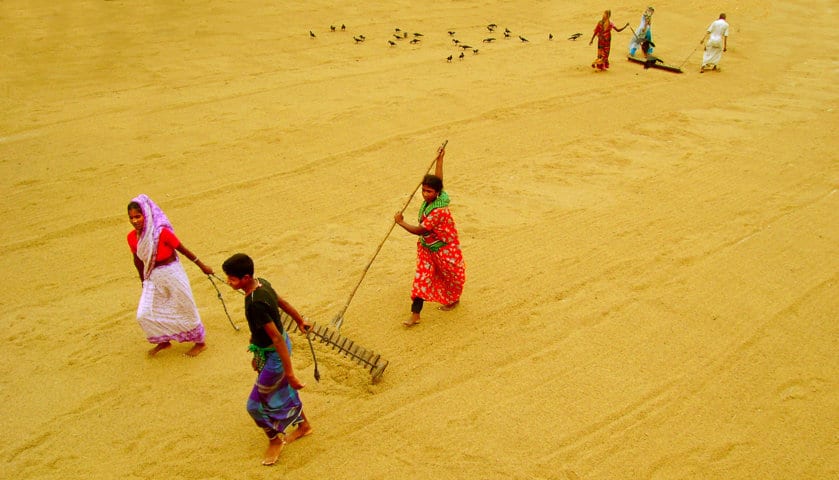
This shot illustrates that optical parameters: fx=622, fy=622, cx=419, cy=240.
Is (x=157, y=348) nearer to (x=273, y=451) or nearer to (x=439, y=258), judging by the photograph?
(x=273, y=451)

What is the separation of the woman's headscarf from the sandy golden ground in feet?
3.18

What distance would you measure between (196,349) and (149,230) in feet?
3.78

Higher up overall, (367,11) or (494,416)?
(367,11)

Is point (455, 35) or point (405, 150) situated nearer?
point (405, 150)

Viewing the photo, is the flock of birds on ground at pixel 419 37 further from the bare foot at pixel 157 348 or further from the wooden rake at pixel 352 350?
the bare foot at pixel 157 348

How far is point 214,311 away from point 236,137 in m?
4.62

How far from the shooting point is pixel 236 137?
9781 mm

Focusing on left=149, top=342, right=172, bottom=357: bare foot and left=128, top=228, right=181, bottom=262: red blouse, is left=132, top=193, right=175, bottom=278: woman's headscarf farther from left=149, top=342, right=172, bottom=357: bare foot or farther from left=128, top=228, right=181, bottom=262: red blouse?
left=149, top=342, right=172, bottom=357: bare foot

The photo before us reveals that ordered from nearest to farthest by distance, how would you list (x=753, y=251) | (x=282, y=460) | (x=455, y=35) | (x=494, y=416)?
(x=282, y=460) → (x=494, y=416) → (x=753, y=251) → (x=455, y=35)

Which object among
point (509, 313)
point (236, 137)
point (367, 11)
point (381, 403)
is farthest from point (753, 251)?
point (367, 11)

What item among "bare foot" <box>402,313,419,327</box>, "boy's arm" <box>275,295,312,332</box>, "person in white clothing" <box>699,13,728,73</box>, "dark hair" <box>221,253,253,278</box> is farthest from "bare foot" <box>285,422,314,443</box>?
"person in white clothing" <box>699,13,728,73</box>

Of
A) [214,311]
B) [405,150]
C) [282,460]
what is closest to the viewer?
[282,460]

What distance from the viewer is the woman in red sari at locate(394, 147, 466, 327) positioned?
17.2ft

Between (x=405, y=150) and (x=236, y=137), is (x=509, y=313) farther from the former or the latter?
(x=236, y=137)
